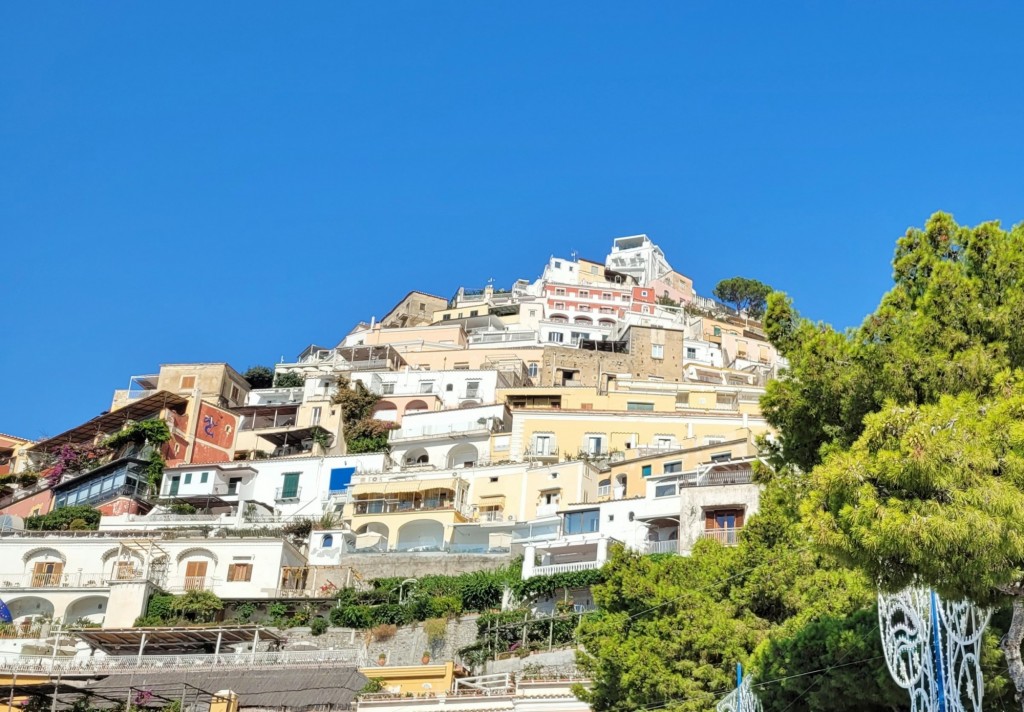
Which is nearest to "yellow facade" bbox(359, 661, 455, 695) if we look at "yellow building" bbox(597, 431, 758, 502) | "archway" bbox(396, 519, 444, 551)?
"yellow building" bbox(597, 431, 758, 502)

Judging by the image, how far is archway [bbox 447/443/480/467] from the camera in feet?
201

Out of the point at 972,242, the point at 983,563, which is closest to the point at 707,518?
the point at 972,242

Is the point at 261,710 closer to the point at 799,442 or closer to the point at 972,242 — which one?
the point at 799,442

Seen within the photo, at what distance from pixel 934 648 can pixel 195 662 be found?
2893 cm

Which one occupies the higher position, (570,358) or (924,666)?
(570,358)

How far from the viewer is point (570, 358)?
3039 inches

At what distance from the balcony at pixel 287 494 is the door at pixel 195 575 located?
32.7 ft

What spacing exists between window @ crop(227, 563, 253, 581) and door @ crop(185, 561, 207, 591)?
1073mm

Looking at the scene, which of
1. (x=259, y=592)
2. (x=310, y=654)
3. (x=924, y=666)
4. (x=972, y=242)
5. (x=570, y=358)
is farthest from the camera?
(x=570, y=358)

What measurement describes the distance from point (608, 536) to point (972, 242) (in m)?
29.0

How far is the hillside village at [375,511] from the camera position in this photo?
40625 millimetres

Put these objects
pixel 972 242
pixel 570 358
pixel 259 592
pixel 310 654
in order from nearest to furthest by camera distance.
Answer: pixel 972 242 < pixel 310 654 < pixel 259 592 < pixel 570 358

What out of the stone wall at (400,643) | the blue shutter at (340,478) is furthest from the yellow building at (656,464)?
the blue shutter at (340,478)

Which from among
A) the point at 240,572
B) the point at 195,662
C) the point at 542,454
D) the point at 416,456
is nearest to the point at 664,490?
the point at 542,454
